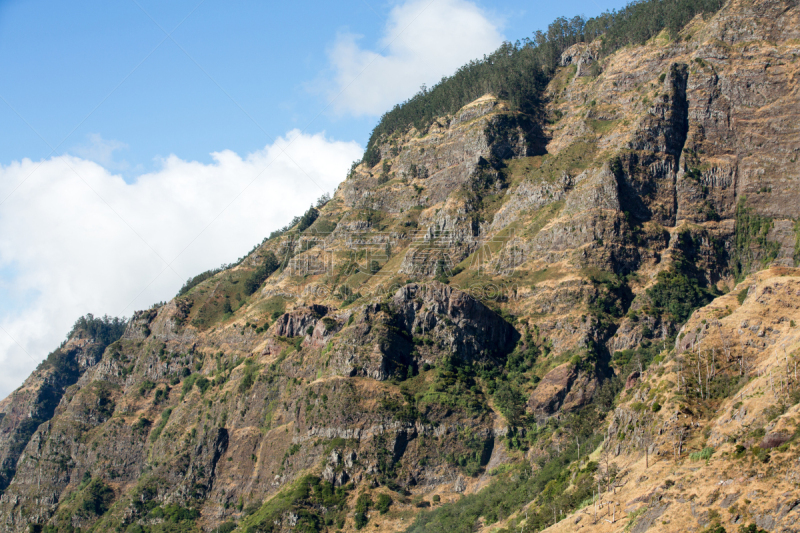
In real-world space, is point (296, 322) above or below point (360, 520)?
above

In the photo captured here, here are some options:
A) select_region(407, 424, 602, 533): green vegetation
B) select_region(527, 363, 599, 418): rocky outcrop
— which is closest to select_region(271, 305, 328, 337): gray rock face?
select_region(527, 363, 599, 418): rocky outcrop

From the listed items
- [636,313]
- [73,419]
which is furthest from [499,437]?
[73,419]

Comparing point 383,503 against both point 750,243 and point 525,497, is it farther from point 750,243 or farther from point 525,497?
point 750,243

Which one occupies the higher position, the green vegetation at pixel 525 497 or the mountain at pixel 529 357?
the mountain at pixel 529 357

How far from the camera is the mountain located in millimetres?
106750

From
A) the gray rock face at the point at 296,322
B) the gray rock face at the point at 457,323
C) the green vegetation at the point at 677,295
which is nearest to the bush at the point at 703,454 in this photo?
the green vegetation at the point at 677,295

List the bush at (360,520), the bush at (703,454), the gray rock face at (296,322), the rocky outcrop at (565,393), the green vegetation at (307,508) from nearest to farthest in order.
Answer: the bush at (703,454) < the bush at (360,520) < the green vegetation at (307,508) < the rocky outcrop at (565,393) < the gray rock face at (296,322)

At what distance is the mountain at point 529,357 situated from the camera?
350 ft

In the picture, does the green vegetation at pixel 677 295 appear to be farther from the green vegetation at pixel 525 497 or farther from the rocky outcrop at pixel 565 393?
the green vegetation at pixel 525 497

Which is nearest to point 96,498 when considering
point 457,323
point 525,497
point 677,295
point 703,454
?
point 457,323

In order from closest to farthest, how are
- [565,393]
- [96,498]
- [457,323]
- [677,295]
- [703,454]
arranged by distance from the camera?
[703,454], [565,393], [677,295], [457,323], [96,498]

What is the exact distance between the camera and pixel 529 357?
153 meters

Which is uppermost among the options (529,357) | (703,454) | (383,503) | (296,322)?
(296,322)

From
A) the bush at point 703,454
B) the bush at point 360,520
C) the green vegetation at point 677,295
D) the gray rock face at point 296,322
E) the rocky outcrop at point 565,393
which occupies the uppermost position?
the gray rock face at point 296,322
